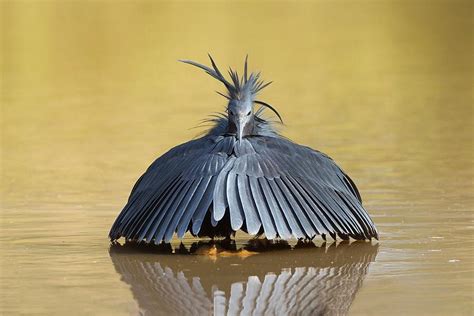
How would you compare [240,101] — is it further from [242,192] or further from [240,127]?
[242,192]

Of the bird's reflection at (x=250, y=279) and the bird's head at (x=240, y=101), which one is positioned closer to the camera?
the bird's reflection at (x=250, y=279)

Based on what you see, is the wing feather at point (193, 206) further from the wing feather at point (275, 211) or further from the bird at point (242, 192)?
the wing feather at point (275, 211)

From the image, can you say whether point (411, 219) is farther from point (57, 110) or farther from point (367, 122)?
point (57, 110)

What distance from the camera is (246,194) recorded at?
7.10 m

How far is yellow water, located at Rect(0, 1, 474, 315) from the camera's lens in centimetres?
647

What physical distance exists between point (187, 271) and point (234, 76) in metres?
1.43

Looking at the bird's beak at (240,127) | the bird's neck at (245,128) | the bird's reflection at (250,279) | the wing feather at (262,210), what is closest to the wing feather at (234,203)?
the wing feather at (262,210)

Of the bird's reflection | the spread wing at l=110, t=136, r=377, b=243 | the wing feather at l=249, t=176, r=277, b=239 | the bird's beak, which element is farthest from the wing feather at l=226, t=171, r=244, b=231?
the bird's beak

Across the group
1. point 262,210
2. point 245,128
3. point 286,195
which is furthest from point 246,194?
point 245,128

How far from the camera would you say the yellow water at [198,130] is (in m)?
6.47

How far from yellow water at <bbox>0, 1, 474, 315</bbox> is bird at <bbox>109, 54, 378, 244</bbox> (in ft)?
0.70

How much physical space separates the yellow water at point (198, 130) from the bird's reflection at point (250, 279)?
0.02 metres

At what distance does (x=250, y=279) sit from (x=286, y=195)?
2.57 ft

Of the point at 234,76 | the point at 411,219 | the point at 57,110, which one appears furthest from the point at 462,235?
the point at 57,110
